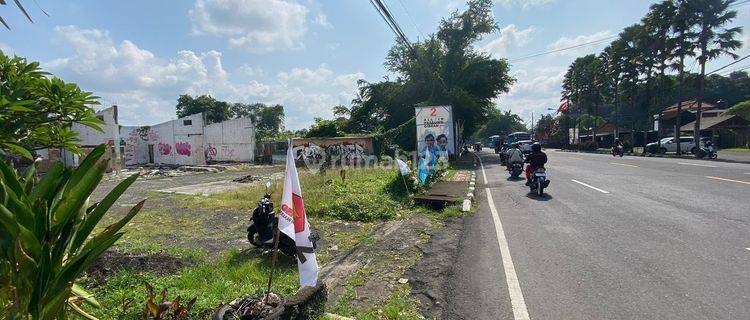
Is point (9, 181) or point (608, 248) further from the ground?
point (9, 181)

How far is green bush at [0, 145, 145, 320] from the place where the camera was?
1.70m

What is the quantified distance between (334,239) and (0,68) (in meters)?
5.53

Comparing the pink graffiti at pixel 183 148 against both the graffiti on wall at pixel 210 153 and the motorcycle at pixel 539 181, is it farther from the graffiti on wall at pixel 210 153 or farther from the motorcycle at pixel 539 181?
the motorcycle at pixel 539 181

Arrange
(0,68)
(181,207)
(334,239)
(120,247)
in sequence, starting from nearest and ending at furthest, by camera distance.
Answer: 1. (0,68)
2. (120,247)
3. (334,239)
4. (181,207)

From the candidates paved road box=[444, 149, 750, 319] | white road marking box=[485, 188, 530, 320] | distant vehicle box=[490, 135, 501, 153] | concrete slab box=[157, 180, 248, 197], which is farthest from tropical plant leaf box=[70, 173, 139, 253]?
distant vehicle box=[490, 135, 501, 153]

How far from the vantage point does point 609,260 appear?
558 cm

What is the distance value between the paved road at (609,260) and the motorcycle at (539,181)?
4.17 feet

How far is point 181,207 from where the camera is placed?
11.9 metres

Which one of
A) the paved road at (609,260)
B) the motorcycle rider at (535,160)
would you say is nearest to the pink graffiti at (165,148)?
the motorcycle rider at (535,160)

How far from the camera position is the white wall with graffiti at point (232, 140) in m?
38.6

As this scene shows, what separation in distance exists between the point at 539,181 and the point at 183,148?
3422 cm

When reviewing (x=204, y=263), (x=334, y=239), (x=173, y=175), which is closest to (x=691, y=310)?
(x=334, y=239)

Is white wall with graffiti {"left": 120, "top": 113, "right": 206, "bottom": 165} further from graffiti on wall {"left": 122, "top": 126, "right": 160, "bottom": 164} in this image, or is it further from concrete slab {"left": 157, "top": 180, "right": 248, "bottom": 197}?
concrete slab {"left": 157, "top": 180, "right": 248, "bottom": 197}

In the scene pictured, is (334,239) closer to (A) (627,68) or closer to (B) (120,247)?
(B) (120,247)
